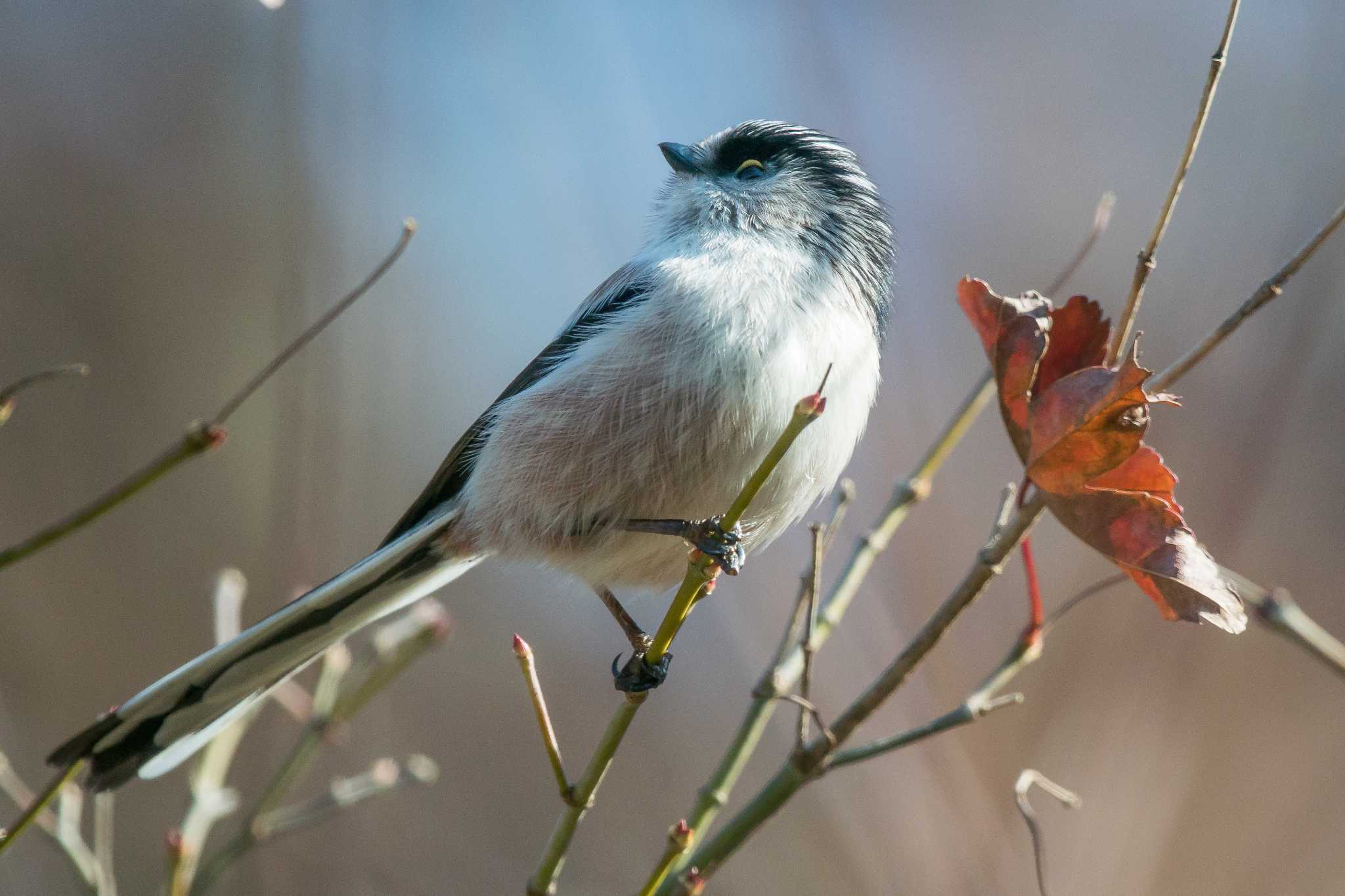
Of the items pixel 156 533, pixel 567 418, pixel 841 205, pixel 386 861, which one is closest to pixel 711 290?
pixel 567 418

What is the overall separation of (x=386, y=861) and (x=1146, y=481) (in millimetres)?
2790

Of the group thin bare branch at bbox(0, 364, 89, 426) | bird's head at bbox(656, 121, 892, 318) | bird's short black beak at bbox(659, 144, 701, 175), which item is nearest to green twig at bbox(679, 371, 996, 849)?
bird's head at bbox(656, 121, 892, 318)

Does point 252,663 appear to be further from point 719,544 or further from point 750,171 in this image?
point 750,171

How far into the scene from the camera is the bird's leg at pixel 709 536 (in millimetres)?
1800

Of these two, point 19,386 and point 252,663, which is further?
point 252,663

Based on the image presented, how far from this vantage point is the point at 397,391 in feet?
15.0

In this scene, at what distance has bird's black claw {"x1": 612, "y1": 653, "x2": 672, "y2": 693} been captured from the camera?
1.97 metres

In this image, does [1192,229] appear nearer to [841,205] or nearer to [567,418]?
[841,205]

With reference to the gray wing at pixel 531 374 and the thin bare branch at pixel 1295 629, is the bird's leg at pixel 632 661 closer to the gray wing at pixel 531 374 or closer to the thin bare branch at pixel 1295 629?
the gray wing at pixel 531 374

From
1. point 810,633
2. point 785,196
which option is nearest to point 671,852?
point 810,633

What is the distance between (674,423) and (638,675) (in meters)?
0.49

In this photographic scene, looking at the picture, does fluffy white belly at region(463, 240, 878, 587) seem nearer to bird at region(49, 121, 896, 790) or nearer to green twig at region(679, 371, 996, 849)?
bird at region(49, 121, 896, 790)

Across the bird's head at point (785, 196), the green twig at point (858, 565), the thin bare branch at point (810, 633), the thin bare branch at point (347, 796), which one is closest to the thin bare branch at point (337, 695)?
the thin bare branch at point (347, 796)

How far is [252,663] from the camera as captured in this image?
2.08m
